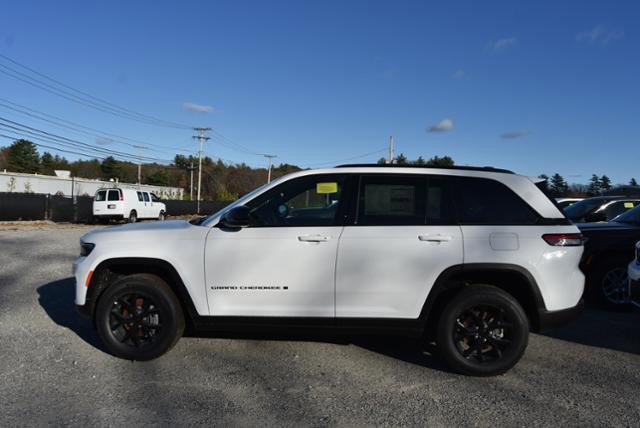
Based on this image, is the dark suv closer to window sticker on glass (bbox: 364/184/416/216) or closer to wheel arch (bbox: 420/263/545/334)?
wheel arch (bbox: 420/263/545/334)

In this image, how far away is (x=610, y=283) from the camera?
6.75 m

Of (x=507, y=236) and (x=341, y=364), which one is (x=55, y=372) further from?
(x=507, y=236)

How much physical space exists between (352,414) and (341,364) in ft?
3.19

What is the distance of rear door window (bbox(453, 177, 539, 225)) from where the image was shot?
4219 mm

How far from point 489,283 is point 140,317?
10.6 ft

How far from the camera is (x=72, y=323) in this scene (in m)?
5.63

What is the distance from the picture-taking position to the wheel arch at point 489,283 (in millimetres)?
4094

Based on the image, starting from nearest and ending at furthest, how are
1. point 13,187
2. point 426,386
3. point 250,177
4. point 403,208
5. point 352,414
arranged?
point 352,414, point 426,386, point 403,208, point 13,187, point 250,177

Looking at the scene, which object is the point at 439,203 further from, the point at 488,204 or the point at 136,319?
the point at 136,319

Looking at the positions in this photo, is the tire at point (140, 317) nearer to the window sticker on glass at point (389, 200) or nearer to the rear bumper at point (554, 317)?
the window sticker on glass at point (389, 200)

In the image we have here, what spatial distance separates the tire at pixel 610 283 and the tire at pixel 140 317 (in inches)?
225

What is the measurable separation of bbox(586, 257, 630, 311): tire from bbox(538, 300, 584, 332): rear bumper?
304 centimetres

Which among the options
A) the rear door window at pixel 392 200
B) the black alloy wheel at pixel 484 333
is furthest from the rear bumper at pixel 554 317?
the rear door window at pixel 392 200

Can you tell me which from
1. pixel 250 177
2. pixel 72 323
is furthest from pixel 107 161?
pixel 72 323
